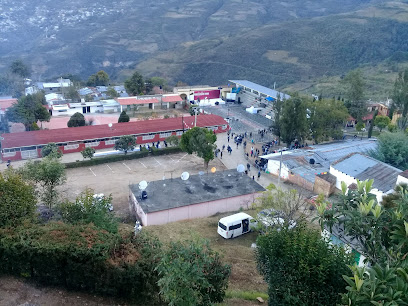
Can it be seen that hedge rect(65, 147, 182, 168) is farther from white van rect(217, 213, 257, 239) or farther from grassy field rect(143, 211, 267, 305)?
white van rect(217, 213, 257, 239)

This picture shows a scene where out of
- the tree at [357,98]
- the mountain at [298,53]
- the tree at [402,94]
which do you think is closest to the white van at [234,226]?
the tree at [357,98]

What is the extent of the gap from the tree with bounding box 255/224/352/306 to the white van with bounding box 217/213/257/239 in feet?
27.7

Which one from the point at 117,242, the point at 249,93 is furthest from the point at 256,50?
Answer: the point at 117,242

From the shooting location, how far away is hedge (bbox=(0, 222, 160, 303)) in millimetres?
9438

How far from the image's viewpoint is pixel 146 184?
19844 millimetres

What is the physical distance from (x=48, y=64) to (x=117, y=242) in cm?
10132

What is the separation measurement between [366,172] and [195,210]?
1112 centimetres

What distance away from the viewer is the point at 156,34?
389 feet

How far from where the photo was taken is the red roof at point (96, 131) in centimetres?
2994

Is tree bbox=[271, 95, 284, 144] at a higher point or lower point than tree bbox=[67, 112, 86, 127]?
higher

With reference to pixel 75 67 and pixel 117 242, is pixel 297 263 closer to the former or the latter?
pixel 117 242

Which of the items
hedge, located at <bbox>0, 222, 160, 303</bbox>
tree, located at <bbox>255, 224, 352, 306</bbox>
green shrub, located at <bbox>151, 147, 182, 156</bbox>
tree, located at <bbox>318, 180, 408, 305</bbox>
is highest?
tree, located at <bbox>318, 180, 408, 305</bbox>

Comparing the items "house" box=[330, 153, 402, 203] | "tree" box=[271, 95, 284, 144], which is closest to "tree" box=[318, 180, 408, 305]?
"house" box=[330, 153, 402, 203]

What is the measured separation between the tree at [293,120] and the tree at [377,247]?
2345 cm
